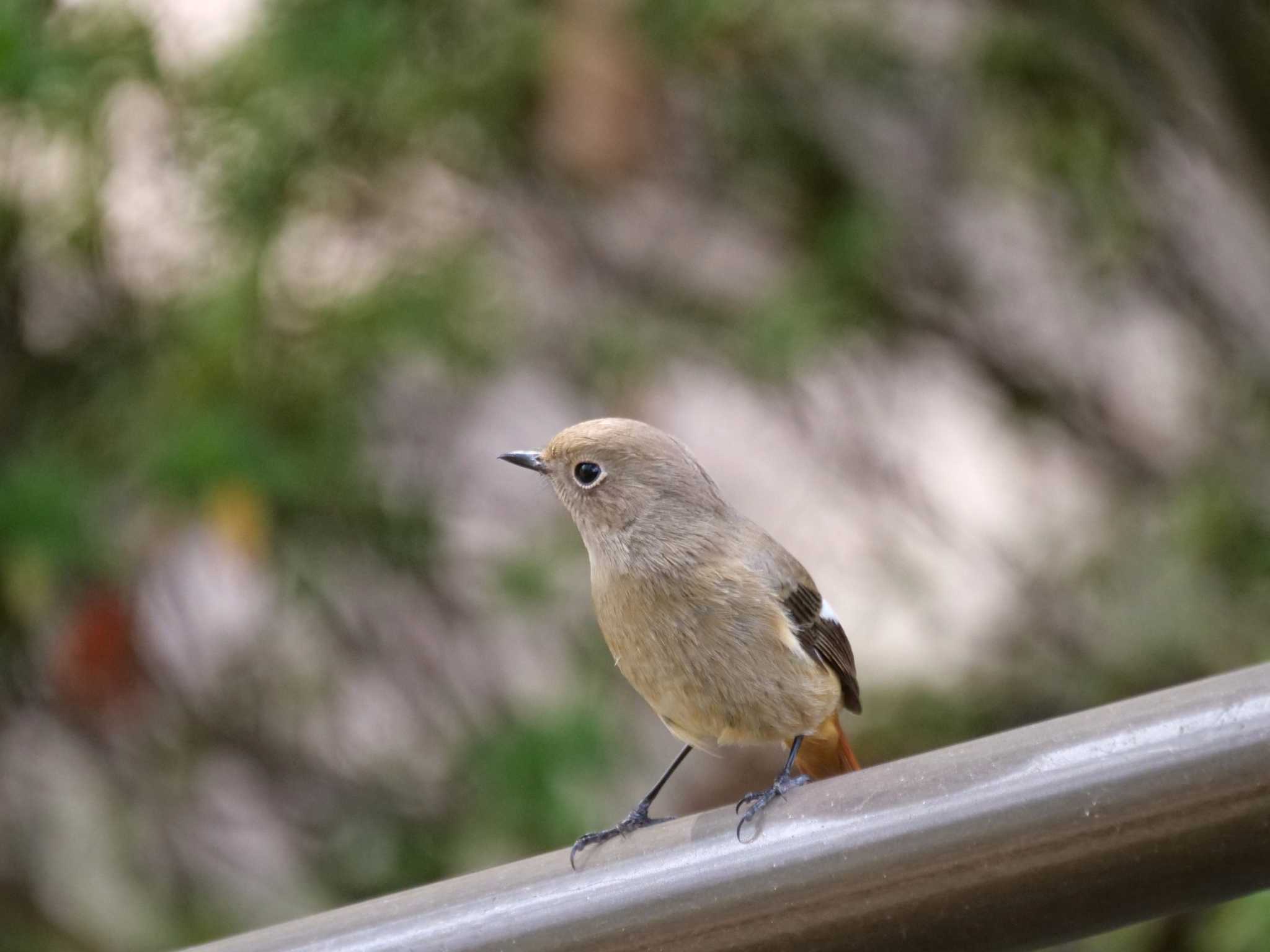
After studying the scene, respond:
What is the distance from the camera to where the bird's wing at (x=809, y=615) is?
2.36 m

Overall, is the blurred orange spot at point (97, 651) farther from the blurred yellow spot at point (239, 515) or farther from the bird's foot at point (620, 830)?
the bird's foot at point (620, 830)

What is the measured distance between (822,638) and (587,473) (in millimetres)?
450

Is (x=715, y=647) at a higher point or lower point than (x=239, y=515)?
higher

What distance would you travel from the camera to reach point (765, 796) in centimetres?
181

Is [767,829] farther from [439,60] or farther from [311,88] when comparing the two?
[439,60]

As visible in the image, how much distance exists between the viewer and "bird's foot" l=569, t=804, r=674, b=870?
166 cm

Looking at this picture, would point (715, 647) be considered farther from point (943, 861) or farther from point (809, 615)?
point (943, 861)

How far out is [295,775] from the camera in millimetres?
4684

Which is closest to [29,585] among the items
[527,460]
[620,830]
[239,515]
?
[239,515]

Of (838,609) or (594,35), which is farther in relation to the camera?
(838,609)

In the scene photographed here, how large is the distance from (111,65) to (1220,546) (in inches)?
121

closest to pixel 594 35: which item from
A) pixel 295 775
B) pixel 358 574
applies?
pixel 358 574

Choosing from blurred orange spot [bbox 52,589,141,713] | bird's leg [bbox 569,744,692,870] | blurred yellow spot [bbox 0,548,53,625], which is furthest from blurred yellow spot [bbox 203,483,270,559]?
bird's leg [bbox 569,744,692,870]

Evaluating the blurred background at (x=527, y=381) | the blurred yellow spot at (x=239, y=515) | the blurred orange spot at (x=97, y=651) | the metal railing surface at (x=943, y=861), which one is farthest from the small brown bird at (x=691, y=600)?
the blurred orange spot at (x=97, y=651)
